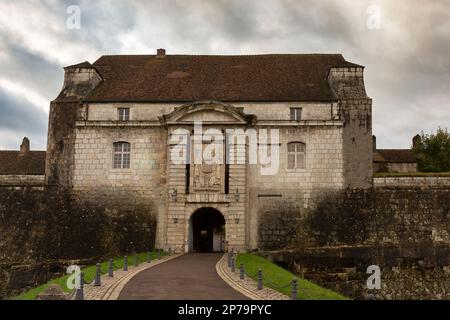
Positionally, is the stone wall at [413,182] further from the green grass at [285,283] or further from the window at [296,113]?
the green grass at [285,283]

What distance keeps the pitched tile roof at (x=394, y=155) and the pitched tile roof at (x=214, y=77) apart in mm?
16669

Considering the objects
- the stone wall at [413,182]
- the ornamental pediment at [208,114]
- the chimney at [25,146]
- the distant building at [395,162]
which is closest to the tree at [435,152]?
the distant building at [395,162]

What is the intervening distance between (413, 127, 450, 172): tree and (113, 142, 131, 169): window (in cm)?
2411

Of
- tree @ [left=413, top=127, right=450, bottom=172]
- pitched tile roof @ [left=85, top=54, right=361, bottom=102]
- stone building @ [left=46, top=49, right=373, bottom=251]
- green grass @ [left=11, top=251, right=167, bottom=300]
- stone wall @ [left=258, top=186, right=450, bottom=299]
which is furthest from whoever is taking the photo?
tree @ [left=413, top=127, right=450, bottom=172]

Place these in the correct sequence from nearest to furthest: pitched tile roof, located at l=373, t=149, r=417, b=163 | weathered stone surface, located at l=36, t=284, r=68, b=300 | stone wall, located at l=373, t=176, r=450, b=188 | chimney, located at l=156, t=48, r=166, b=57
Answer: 1. weathered stone surface, located at l=36, t=284, r=68, b=300
2. stone wall, located at l=373, t=176, r=450, b=188
3. chimney, located at l=156, t=48, r=166, b=57
4. pitched tile roof, located at l=373, t=149, r=417, b=163

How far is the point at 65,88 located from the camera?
1192 inches

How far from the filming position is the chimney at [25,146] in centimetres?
4537

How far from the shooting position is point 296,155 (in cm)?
2823

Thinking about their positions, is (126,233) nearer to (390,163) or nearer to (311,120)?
(311,120)

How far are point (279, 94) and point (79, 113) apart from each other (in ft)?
36.0

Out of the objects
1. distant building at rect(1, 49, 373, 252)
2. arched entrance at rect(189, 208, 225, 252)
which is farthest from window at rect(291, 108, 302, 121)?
arched entrance at rect(189, 208, 225, 252)

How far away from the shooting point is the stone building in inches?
1079

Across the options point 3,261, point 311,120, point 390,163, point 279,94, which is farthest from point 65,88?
point 390,163

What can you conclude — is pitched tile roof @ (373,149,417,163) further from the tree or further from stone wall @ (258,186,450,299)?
stone wall @ (258,186,450,299)
